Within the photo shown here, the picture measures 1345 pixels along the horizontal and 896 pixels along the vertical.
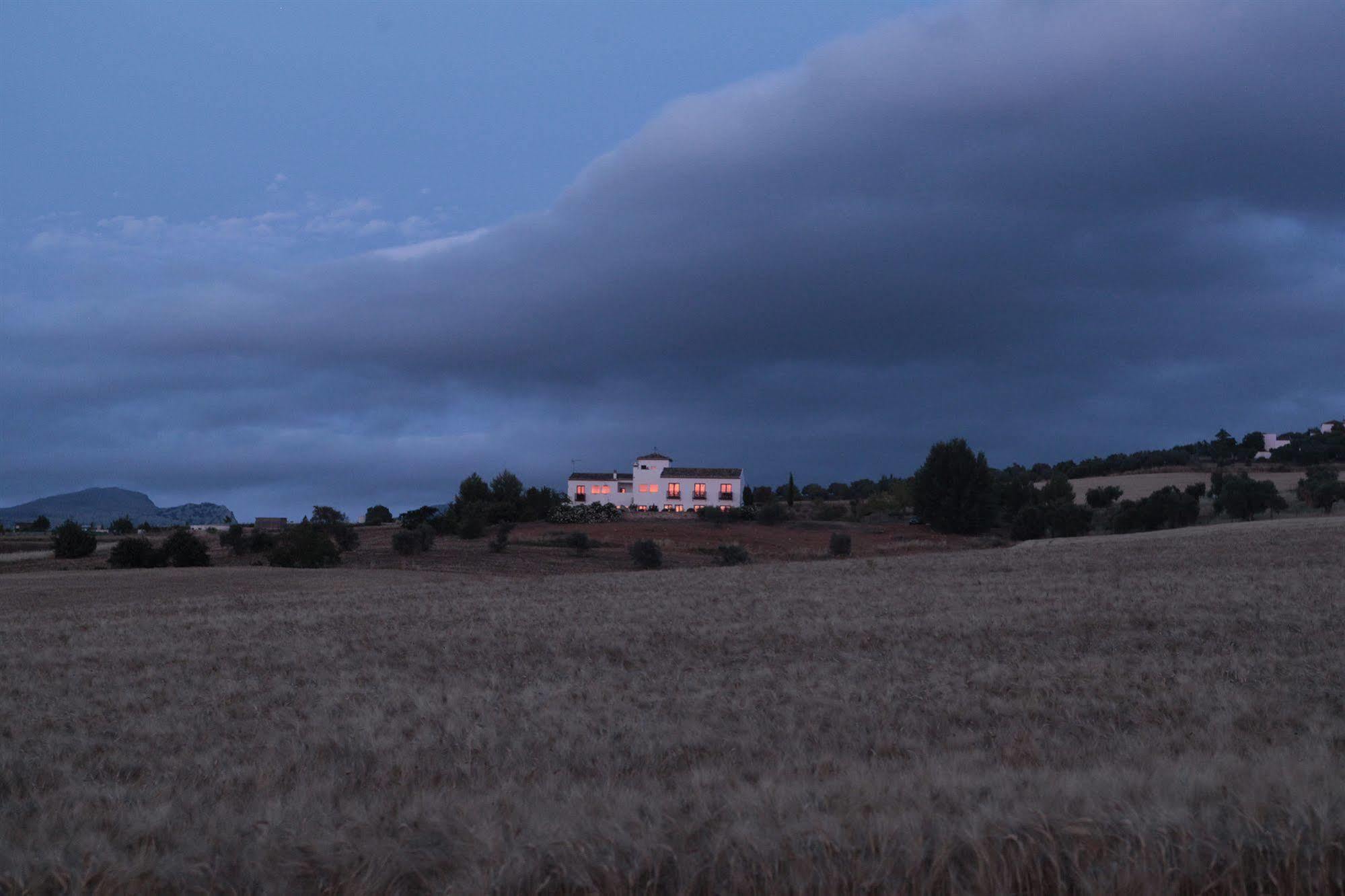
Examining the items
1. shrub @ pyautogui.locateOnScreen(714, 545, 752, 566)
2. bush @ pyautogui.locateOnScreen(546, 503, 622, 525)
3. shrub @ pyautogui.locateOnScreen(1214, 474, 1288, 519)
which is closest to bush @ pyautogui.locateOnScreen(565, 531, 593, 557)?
shrub @ pyautogui.locateOnScreen(714, 545, 752, 566)

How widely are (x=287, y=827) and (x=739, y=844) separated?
2.20 m

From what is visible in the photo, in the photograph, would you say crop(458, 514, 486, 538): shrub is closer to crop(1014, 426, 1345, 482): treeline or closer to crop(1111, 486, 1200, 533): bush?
crop(1111, 486, 1200, 533): bush

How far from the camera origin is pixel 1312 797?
4.59m

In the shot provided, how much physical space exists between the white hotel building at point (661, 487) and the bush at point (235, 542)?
46.4 m

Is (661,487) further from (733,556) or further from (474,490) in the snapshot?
(733,556)

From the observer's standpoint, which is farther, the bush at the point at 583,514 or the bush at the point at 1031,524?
the bush at the point at 583,514

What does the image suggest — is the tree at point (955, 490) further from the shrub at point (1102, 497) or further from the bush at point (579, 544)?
the bush at point (579, 544)

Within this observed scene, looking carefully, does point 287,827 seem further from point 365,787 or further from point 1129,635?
point 1129,635

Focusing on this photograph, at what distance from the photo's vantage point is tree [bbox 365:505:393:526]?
108750 mm

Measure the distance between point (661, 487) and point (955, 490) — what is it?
39.9m

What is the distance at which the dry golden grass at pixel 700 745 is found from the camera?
Answer: 421 cm

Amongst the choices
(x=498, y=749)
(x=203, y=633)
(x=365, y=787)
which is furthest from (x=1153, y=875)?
(x=203, y=633)

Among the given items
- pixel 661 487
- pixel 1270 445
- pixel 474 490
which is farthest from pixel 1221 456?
pixel 474 490

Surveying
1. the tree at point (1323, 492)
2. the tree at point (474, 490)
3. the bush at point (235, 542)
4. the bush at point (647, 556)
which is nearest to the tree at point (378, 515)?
the tree at point (474, 490)
